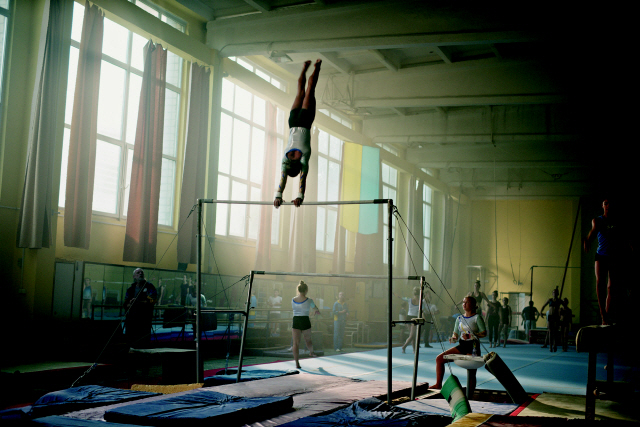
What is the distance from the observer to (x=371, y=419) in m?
5.26

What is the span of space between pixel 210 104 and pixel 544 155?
1344cm

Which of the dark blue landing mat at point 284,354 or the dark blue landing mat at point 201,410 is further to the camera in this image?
the dark blue landing mat at point 284,354

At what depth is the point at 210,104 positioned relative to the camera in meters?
13.5

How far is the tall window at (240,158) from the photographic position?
48.5 feet

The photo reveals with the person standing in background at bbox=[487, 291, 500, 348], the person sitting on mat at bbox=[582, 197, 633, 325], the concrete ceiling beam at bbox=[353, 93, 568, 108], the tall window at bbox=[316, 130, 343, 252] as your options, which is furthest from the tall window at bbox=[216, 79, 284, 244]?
the person sitting on mat at bbox=[582, 197, 633, 325]

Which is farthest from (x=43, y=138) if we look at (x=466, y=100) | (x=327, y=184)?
(x=327, y=184)

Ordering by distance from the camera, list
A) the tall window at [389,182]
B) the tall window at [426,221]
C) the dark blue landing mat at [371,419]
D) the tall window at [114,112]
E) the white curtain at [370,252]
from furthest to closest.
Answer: the tall window at [426,221]
the tall window at [389,182]
the white curtain at [370,252]
the tall window at [114,112]
the dark blue landing mat at [371,419]

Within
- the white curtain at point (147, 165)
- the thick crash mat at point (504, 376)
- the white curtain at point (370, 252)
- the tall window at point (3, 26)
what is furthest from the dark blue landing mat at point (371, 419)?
the white curtain at point (370, 252)

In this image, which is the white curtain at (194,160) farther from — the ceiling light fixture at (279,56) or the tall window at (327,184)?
the tall window at (327,184)

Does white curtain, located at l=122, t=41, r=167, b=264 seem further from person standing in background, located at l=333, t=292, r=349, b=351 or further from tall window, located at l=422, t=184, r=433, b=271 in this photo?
tall window, located at l=422, t=184, r=433, b=271

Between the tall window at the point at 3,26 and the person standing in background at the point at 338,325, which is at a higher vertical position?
the tall window at the point at 3,26

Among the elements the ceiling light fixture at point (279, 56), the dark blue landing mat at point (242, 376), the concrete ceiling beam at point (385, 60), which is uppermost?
the concrete ceiling beam at point (385, 60)

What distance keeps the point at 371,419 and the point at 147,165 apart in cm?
802

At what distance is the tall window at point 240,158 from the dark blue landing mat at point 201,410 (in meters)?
8.92
